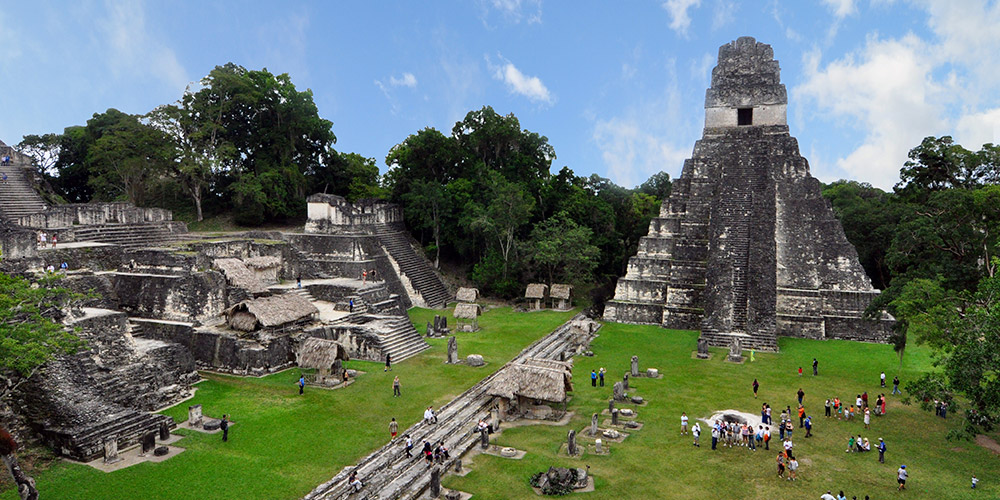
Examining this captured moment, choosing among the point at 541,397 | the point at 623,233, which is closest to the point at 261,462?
the point at 541,397

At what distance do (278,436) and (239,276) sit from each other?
34.3ft

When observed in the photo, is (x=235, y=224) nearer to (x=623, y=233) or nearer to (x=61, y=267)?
(x=61, y=267)

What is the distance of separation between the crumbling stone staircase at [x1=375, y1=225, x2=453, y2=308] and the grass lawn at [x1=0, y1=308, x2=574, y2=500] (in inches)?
405

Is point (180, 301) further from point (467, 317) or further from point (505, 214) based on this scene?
point (505, 214)

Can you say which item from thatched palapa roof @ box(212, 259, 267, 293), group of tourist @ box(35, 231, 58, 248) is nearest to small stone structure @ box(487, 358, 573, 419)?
thatched palapa roof @ box(212, 259, 267, 293)

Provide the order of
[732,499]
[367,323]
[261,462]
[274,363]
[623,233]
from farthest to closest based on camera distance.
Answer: [623,233], [367,323], [274,363], [261,462], [732,499]

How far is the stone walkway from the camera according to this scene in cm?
1168

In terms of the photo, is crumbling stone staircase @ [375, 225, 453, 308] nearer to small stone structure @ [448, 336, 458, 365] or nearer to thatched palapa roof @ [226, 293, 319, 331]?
small stone structure @ [448, 336, 458, 365]

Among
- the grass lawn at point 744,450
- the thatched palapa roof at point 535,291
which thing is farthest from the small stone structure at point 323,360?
the thatched palapa roof at point 535,291

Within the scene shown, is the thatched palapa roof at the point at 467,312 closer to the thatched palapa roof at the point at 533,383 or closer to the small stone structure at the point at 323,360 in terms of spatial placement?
the small stone structure at the point at 323,360

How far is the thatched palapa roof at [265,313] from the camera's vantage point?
64.6 feet

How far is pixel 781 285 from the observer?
85.8 feet

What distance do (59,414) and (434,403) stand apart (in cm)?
852

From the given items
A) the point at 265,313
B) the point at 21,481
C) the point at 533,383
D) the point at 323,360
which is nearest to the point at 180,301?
the point at 265,313
